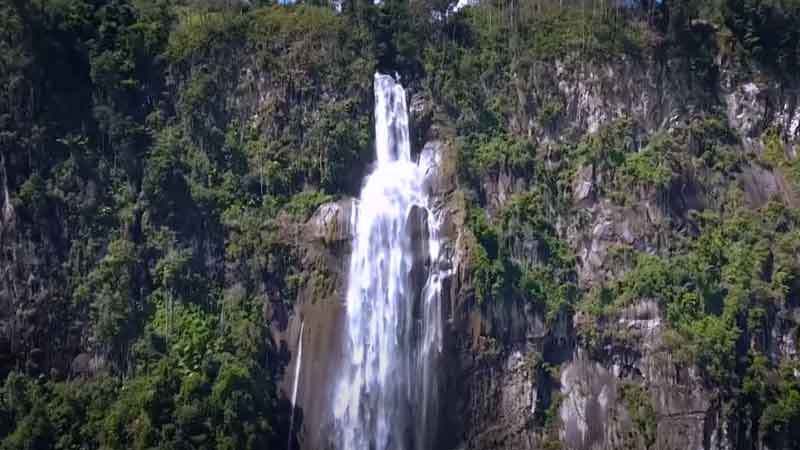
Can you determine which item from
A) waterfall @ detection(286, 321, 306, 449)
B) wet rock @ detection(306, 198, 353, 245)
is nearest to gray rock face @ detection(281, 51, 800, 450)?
wet rock @ detection(306, 198, 353, 245)

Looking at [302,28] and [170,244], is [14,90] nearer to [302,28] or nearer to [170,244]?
[170,244]

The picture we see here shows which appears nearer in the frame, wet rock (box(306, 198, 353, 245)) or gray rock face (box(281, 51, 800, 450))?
gray rock face (box(281, 51, 800, 450))

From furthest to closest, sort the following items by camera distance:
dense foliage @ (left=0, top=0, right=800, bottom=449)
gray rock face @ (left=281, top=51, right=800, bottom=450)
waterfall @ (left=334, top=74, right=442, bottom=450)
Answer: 1. waterfall @ (left=334, top=74, right=442, bottom=450)
2. gray rock face @ (left=281, top=51, right=800, bottom=450)
3. dense foliage @ (left=0, top=0, right=800, bottom=449)

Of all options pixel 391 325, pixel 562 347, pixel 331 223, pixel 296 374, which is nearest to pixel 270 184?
pixel 331 223

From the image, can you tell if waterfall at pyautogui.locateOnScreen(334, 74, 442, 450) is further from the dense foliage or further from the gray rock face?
the dense foliage

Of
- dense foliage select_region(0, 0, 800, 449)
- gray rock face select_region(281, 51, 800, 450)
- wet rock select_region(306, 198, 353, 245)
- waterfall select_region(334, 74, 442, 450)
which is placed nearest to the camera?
dense foliage select_region(0, 0, 800, 449)

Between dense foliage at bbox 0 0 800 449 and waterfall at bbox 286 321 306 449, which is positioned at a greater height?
dense foliage at bbox 0 0 800 449
